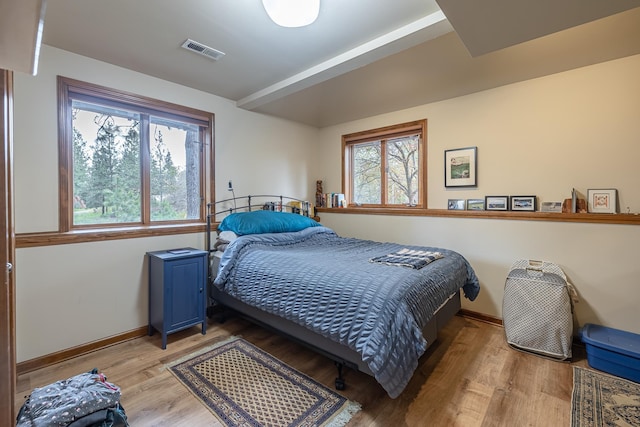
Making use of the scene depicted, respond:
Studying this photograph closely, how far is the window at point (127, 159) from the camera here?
2367 mm

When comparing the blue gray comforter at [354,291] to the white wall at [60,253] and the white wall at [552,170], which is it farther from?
the white wall at [60,253]

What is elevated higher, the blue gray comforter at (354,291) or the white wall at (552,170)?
the white wall at (552,170)

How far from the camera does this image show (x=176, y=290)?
2529 mm

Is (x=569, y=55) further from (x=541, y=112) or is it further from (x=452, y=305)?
(x=452, y=305)

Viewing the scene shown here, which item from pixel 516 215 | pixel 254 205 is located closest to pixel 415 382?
pixel 516 215

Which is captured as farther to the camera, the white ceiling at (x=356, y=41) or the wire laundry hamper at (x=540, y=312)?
the wire laundry hamper at (x=540, y=312)

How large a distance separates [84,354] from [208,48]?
2739mm

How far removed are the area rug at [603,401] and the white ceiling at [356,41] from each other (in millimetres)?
2249

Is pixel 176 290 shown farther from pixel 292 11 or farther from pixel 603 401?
pixel 603 401

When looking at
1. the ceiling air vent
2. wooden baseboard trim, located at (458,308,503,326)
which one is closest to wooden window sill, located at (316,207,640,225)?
wooden baseboard trim, located at (458,308,503,326)

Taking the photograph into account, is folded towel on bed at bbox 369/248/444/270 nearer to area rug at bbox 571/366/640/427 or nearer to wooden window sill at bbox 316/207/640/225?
wooden window sill at bbox 316/207/640/225

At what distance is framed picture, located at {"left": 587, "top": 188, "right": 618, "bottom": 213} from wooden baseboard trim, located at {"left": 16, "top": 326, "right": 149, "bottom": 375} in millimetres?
4268

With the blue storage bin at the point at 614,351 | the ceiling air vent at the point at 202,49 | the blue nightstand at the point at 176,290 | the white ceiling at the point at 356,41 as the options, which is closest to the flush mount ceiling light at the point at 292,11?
the white ceiling at the point at 356,41

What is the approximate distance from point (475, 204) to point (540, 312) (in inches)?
47.8
